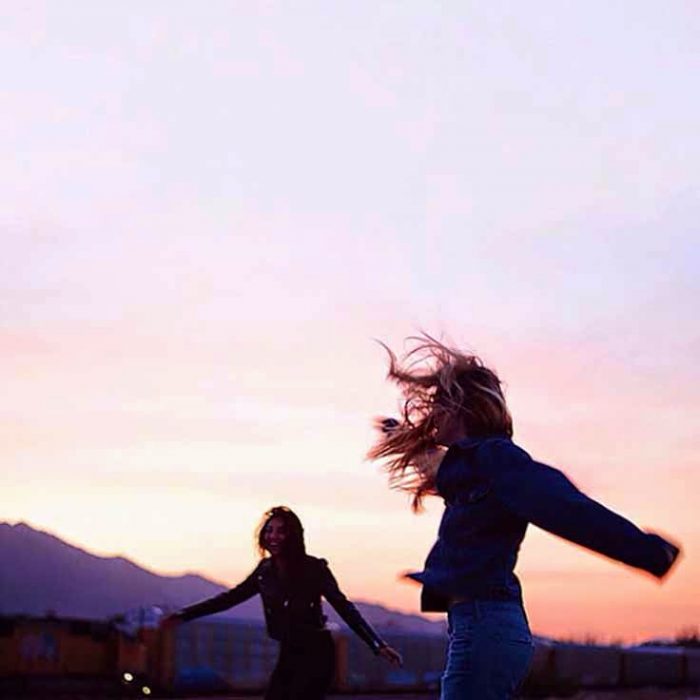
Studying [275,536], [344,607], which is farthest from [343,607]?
[275,536]

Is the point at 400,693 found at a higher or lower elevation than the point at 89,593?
lower

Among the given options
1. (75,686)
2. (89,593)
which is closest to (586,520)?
(75,686)

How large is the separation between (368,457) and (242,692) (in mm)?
20261

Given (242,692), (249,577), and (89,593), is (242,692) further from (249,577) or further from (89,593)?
(89,593)

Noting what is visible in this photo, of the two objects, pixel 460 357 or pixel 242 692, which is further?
pixel 242 692

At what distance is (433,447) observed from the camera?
539 centimetres

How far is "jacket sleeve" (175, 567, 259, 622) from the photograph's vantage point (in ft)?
35.3

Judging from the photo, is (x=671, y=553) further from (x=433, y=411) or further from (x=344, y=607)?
(x=344, y=607)

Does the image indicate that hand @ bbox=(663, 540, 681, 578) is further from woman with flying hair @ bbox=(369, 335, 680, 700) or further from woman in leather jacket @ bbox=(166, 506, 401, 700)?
woman in leather jacket @ bbox=(166, 506, 401, 700)

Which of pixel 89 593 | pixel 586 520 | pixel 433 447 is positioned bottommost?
pixel 586 520

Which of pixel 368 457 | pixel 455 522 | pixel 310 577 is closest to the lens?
pixel 455 522

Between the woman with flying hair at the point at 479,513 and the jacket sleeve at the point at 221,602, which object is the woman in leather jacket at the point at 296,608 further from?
the woman with flying hair at the point at 479,513

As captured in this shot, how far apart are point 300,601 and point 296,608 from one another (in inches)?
2.0

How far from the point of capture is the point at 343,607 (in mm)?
10688
